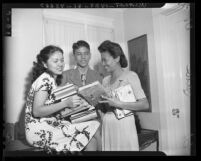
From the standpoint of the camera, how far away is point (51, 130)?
1.69 meters

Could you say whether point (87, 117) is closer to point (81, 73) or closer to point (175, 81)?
point (81, 73)

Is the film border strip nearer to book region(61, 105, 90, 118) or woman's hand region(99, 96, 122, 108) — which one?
book region(61, 105, 90, 118)

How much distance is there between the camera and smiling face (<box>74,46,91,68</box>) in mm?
1696

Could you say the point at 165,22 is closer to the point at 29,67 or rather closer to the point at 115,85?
the point at 115,85

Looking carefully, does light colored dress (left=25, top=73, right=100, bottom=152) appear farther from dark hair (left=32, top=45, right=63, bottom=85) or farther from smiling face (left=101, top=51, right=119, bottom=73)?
smiling face (left=101, top=51, right=119, bottom=73)

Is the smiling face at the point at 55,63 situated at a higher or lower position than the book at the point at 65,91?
higher

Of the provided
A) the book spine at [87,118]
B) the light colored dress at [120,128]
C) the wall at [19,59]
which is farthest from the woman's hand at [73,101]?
the wall at [19,59]

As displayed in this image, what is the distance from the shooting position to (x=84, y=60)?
1.70 metres

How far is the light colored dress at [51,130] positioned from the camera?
5.49 ft

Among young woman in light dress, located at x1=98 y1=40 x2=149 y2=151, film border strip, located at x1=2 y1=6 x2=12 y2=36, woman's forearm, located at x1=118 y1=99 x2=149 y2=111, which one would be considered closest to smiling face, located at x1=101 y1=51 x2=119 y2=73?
young woman in light dress, located at x1=98 y1=40 x2=149 y2=151

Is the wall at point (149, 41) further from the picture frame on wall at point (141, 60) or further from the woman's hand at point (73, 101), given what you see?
the woman's hand at point (73, 101)

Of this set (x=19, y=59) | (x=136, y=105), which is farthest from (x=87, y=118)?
(x=19, y=59)

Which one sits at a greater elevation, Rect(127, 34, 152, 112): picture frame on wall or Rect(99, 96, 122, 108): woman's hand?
Rect(127, 34, 152, 112): picture frame on wall

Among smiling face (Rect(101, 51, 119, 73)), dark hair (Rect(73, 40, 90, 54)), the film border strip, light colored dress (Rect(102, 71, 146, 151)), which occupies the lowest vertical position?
light colored dress (Rect(102, 71, 146, 151))
